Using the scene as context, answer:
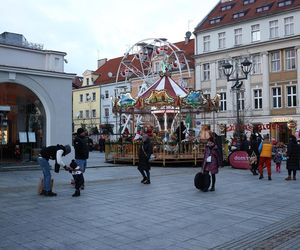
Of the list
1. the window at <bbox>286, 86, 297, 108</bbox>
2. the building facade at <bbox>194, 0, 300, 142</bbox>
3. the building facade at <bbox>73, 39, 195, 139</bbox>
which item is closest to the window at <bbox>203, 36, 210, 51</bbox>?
the building facade at <bbox>194, 0, 300, 142</bbox>

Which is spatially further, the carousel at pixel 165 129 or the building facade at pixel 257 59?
the building facade at pixel 257 59

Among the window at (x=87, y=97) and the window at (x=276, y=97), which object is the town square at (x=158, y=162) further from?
the window at (x=87, y=97)

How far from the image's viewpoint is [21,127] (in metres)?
19.8

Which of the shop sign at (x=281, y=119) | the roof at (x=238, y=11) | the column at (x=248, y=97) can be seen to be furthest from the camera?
the column at (x=248, y=97)

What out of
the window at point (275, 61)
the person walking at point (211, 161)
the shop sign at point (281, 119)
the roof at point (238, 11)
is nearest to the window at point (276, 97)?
the shop sign at point (281, 119)

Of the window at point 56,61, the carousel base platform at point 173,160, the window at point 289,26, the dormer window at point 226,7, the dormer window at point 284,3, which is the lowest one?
the carousel base platform at point 173,160

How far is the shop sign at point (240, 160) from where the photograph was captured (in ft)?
63.5

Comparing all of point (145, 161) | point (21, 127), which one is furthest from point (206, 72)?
point (145, 161)

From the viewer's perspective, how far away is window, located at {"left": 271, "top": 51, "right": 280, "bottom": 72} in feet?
145

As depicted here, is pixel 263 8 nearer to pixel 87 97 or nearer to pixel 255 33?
pixel 255 33

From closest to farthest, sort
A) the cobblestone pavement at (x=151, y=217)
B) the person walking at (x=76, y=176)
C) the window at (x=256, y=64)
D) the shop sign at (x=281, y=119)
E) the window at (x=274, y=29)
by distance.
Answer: the cobblestone pavement at (x=151, y=217), the person walking at (x=76, y=176), the shop sign at (x=281, y=119), the window at (x=274, y=29), the window at (x=256, y=64)

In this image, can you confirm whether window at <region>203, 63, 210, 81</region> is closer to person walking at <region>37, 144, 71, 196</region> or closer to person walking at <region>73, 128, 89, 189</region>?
person walking at <region>73, 128, 89, 189</region>

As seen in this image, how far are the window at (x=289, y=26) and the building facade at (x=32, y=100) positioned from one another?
30905 mm

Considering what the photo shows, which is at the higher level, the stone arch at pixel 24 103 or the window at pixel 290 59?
the window at pixel 290 59
